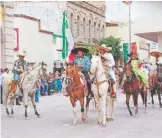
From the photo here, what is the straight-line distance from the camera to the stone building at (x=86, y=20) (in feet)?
156

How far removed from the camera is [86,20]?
52.0 meters

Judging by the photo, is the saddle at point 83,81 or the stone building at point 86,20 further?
the stone building at point 86,20

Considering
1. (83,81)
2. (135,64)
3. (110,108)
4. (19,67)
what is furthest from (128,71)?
(19,67)

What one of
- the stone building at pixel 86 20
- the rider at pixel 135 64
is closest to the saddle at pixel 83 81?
the rider at pixel 135 64

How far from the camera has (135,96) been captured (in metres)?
15.1

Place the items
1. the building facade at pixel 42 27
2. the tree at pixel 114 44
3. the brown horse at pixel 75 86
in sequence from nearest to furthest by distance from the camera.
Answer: the brown horse at pixel 75 86 → the building facade at pixel 42 27 → the tree at pixel 114 44

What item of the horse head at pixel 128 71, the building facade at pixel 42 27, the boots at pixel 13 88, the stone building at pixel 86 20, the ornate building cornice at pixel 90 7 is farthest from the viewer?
the ornate building cornice at pixel 90 7

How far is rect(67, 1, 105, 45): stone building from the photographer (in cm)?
4759

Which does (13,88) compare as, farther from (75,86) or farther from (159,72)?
(159,72)

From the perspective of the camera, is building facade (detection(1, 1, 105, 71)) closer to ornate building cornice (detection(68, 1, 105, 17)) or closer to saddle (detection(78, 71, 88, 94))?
ornate building cornice (detection(68, 1, 105, 17))

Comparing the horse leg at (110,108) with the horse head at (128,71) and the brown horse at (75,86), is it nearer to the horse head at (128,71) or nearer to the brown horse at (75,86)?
the horse head at (128,71)

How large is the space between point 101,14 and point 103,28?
2.00 metres

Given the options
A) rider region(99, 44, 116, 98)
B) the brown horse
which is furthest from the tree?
the brown horse

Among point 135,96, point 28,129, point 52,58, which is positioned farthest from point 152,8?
point 28,129
